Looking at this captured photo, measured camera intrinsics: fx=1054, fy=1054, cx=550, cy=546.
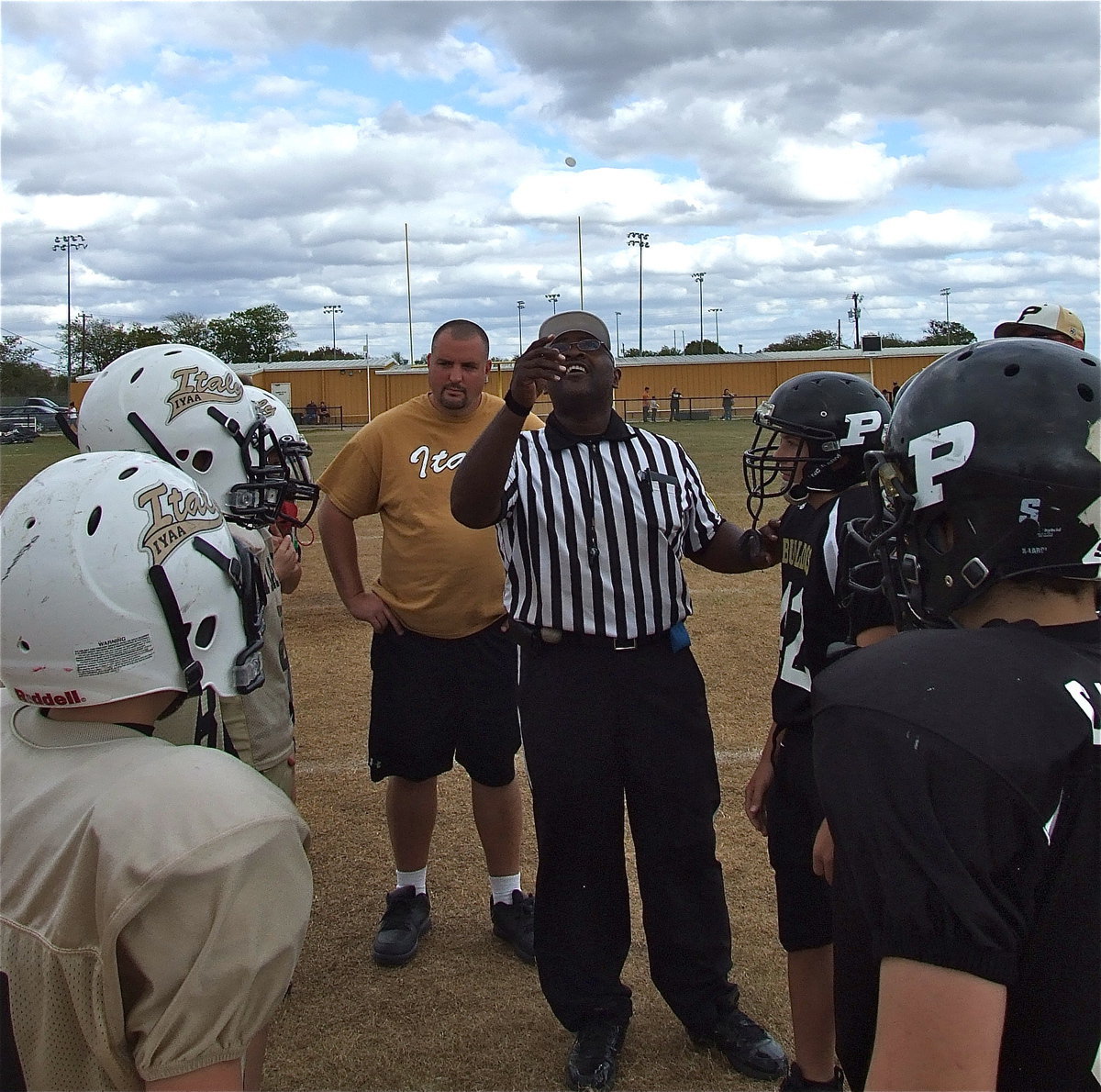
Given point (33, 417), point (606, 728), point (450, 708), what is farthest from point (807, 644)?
point (33, 417)

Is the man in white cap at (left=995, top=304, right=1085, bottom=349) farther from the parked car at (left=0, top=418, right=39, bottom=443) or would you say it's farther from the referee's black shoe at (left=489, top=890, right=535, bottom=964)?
the parked car at (left=0, top=418, right=39, bottom=443)

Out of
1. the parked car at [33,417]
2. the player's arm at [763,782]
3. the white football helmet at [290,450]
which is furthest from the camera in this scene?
the parked car at [33,417]

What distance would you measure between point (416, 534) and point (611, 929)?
161cm

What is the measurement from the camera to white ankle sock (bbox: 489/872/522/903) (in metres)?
3.96

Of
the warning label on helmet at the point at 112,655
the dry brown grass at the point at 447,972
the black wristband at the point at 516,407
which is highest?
the black wristband at the point at 516,407

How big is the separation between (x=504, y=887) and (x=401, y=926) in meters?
0.41

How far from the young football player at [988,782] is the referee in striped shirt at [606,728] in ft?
5.68

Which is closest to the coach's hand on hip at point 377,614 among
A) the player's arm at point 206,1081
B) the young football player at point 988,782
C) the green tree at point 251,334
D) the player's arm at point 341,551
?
the player's arm at point 341,551

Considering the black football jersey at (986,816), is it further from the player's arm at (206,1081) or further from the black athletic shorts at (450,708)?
the black athletic shorts at (450,708)

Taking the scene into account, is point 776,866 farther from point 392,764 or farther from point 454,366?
point 454,366

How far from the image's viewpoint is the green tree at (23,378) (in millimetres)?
56000

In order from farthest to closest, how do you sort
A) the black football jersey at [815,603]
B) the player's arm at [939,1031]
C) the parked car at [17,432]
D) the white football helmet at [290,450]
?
the parked car at [17,432]
the white football helmet at [290,450]
the black football jersey at [815,603]
the player's arm at [939,1031]

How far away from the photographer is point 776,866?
3002 mm

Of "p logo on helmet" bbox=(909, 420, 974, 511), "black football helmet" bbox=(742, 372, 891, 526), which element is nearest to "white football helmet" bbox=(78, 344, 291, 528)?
"black football helmet" bbox=(742, 372, 891, 526)
